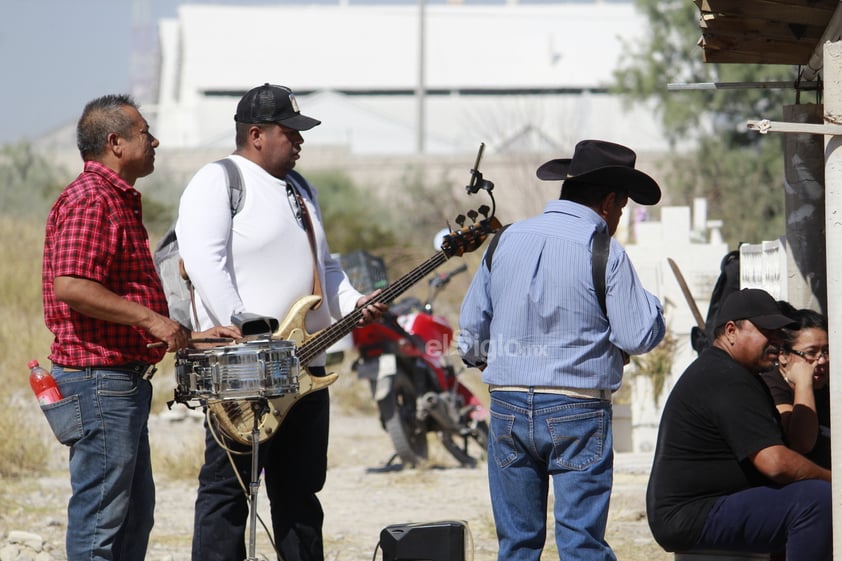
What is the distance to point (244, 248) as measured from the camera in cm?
507

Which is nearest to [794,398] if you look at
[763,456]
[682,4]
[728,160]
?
[763,456]

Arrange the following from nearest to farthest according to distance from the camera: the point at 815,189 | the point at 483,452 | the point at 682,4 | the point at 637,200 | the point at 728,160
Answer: the point at 637,200, the point at 815,189, the point at 483,452, the point at 728,160, the point at 682,4

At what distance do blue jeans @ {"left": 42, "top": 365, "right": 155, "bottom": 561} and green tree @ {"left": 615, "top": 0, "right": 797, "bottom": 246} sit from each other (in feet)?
57.6

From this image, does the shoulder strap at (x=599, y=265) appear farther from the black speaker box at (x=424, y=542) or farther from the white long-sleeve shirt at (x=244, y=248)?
the white long-sleeve shirt at (x=244, y=248)

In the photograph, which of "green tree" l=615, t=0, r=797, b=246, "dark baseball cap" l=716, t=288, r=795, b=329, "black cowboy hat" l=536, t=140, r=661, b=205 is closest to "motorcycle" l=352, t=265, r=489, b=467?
"dark baseball cap" l=716, t=288, r=795, b=329

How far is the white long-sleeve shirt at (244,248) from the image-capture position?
494 centimetres

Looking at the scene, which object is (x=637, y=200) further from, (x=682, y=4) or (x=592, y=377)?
(x=682, y=4)

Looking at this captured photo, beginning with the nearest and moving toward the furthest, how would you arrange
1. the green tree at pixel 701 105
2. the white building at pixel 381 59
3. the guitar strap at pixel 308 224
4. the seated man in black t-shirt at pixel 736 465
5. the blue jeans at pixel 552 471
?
the blue jeans at pixel 552 471
the seated man in black t-shirt at pixel 736 465
the guitar strap at pixel 308 224
the green tree at pixel 701 105
the white building at pixel 381 59

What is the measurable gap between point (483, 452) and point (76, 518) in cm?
613

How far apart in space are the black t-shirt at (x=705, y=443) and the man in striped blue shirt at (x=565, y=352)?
1.29ft

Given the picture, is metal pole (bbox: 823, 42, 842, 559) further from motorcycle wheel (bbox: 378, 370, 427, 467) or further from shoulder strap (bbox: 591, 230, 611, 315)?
motorcycle wheel (bbox: 378, 370, 427, 467)

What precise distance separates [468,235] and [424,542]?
1.50 m

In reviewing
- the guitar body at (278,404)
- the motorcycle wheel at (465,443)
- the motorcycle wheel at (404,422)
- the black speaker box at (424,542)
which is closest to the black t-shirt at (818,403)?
the black speaker box at (424,542)

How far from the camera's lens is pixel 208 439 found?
5.16 metres
